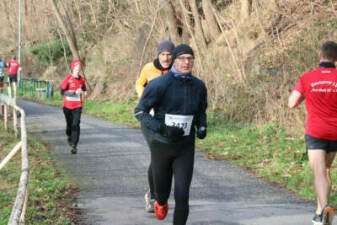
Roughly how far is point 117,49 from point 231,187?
75.7 ft

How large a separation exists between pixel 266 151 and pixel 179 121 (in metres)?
6.85

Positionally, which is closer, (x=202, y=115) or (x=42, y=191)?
(x=202, y=115)

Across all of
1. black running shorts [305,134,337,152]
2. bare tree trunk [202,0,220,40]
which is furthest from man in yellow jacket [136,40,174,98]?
bare tree trunk [202,0,220,40]

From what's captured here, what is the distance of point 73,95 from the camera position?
1127 centimetres

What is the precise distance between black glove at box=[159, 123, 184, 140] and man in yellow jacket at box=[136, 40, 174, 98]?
167 centimetres

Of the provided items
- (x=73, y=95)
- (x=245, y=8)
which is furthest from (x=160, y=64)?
(x=245, y=8)

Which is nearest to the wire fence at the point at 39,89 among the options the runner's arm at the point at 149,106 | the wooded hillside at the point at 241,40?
the wooded hillside at the point at 241,40

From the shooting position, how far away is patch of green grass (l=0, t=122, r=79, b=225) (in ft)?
22.0

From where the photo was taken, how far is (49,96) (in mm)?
32906

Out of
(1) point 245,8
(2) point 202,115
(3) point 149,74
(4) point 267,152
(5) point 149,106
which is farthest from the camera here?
(1) point 245,8

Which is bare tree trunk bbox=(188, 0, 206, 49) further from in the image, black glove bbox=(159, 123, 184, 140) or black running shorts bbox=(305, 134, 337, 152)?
black glove bbox=(159, 123, 184, 140)

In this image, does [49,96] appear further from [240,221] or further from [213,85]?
[240,221]

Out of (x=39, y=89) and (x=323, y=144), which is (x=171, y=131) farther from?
(x=39, y=89)

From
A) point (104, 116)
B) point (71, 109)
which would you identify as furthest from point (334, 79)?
Answer: point (104, 116)
